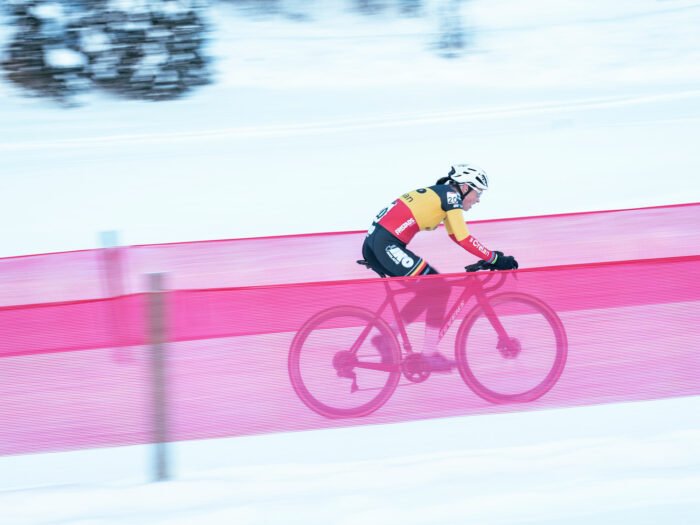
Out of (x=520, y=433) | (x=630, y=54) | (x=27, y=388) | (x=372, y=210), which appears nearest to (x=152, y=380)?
(x=27, y=388)

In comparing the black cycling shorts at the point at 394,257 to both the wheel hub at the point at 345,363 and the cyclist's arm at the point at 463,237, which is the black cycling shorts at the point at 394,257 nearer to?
the cyclist's arm at the point at 463,237

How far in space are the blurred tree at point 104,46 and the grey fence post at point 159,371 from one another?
12874 millimetres

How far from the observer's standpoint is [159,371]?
13.5 ft

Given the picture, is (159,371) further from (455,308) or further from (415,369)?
(455,308)

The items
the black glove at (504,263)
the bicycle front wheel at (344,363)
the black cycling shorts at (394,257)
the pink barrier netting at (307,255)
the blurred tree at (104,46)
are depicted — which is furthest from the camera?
the blurred tree at (104,46)

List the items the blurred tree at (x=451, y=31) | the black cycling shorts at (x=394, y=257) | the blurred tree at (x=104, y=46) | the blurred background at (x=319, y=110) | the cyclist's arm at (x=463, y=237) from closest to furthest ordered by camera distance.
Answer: the cyclist's arm at (x=463, y=237) → the black cycling shorts at (x=394, y=257) → the blurred background at (x=319, y=110) → the blurred tree at (x=104, y=46) → the blurred tree at (x=451, y=31)

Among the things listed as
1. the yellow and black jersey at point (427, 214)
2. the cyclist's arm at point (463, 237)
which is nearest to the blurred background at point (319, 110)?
the yellow and black jersey at point (427, 214)

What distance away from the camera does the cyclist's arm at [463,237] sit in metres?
5.17

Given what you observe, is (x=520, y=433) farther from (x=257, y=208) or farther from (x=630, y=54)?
(x=630, y=54)

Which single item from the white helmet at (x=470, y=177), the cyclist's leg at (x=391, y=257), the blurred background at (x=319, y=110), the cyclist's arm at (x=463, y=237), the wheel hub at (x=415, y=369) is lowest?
the blurred background at (x=319, y=110)

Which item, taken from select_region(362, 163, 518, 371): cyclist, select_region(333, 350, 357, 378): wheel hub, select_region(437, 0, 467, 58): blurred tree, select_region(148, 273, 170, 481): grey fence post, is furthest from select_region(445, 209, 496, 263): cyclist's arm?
select_region(437, 0, 467, 58): blurred tree

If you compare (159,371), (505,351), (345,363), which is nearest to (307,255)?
(345,363)

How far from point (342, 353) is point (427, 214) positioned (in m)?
1.25

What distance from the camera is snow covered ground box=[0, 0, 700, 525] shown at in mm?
4086
